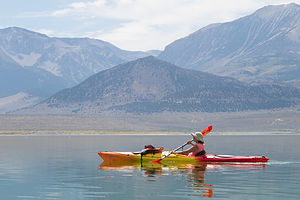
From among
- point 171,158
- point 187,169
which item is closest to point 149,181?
point 187,169

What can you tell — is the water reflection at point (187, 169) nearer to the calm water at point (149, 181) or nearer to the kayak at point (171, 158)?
the calm water at point (149, 181)

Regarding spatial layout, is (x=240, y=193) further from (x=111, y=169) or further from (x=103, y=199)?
(x=111, y=169)

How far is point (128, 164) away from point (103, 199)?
21.8 meters

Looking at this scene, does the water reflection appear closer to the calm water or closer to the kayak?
the calm water

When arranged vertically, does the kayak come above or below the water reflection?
above

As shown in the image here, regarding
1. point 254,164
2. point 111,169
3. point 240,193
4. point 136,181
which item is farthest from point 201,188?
point 254,164

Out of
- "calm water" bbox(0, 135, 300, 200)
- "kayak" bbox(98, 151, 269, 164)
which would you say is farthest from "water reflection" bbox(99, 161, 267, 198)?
"kayak" bbox(98, 151, 269, 164)

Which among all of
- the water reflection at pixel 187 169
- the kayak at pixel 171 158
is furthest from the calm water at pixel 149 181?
the kayak at pixel 171 158

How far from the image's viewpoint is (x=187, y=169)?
51094mm

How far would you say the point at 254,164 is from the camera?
182 ft

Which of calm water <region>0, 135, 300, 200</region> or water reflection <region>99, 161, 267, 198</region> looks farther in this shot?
water reflection <region>99, 161, 267, 198</region>

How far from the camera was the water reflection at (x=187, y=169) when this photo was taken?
40013 mm

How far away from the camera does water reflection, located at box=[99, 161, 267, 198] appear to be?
40.0m

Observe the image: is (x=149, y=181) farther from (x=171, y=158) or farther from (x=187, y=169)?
(x=171, y=158)
